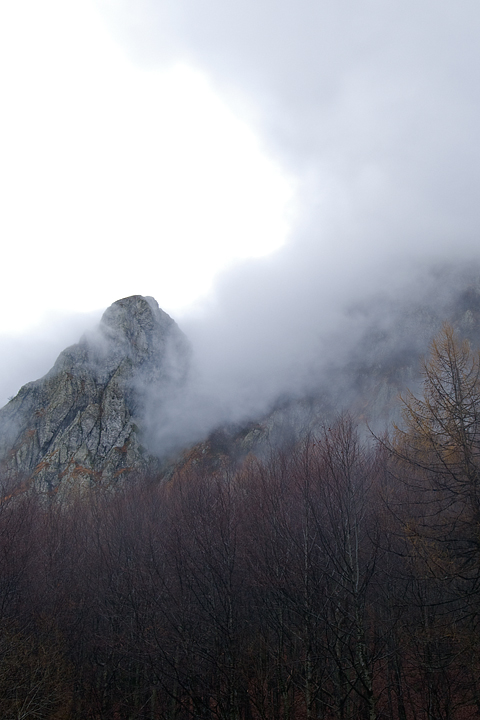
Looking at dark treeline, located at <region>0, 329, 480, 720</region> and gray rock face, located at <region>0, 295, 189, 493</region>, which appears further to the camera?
gray rock face, located at <region>0, 295, 189, 493</region>

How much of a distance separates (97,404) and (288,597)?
277ft

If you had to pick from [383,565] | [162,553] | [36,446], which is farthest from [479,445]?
[36,446]

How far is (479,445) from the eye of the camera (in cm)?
902

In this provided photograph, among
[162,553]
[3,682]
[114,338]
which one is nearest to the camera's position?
[3,682]

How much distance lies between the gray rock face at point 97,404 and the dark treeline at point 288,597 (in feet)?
180

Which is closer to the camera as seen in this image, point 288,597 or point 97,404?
point 288,597

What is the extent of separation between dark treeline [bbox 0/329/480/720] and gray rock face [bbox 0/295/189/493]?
2154 inches

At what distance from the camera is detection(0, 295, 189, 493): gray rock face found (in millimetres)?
74500

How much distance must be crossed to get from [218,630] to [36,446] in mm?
85196

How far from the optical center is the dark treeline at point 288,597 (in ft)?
27.9

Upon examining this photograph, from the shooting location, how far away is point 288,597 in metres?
8.63

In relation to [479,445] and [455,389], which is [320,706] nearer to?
[479,445]

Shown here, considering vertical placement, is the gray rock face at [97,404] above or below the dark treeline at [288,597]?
above

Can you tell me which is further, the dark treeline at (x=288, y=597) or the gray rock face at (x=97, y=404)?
the gray rock face at (x=97, y=404)
